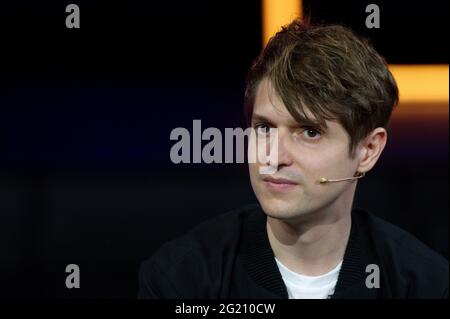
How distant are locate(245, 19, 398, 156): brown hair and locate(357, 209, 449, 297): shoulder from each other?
0.28 metres

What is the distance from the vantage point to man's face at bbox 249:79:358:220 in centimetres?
161

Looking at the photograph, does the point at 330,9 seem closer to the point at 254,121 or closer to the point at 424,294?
the point at 254,121

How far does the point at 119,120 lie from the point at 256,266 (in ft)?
2.50

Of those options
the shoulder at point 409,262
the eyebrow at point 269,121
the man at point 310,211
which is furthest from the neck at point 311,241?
the eyebrow at point 269,121

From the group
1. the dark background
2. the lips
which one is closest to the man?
the lips

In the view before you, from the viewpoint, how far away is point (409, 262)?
177cm

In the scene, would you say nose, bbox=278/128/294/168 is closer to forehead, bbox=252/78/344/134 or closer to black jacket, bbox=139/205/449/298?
forehead, bbox=252/78/344/134

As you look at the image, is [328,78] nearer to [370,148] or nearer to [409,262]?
[370,148]

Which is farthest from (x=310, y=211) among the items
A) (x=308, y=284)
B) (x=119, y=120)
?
(x=119, y=120)

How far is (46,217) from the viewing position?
2.21 meters

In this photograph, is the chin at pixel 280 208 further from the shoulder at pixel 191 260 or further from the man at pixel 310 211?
the shoulder at pixel 191 260

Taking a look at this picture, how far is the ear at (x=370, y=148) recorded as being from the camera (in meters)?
1.72

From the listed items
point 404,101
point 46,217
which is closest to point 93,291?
point 46,217
